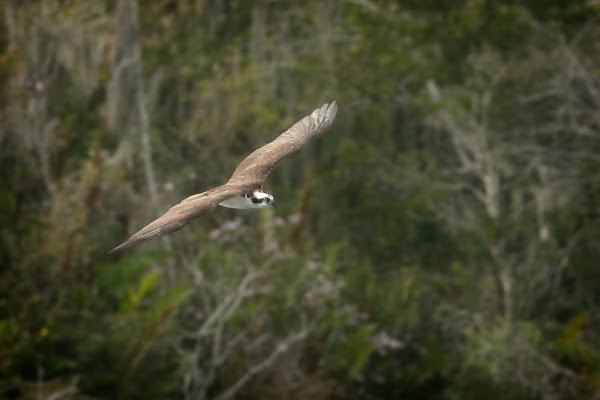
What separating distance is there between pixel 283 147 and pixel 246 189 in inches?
45.5

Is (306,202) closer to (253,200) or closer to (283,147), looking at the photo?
(283,147)

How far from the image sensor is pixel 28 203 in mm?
11828

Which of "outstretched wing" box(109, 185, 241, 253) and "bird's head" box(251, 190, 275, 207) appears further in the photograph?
"bird's head" box(251, 190, 275, 207)

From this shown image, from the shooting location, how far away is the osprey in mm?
5836

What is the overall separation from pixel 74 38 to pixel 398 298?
294 inches

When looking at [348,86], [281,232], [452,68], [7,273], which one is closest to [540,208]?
[452,68]

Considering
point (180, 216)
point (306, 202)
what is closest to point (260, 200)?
point (180, 216)

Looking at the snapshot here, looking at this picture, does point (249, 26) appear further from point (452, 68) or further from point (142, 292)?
point (142, 292)

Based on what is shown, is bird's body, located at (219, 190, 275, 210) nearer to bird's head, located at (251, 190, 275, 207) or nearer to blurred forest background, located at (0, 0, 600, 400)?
bird's head, located at (251, 190, 275, 207)

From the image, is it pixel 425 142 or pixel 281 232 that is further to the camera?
pixel 425 142

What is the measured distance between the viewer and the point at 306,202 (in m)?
12.1

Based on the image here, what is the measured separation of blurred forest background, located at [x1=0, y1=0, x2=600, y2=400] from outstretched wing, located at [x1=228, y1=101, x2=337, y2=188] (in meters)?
2.43

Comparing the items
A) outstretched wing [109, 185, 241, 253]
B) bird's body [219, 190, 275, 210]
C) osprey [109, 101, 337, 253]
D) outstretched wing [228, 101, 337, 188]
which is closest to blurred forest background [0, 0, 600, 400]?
outstretched wing [228, 101, 337, 188]

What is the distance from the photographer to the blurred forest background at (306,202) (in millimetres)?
10391
